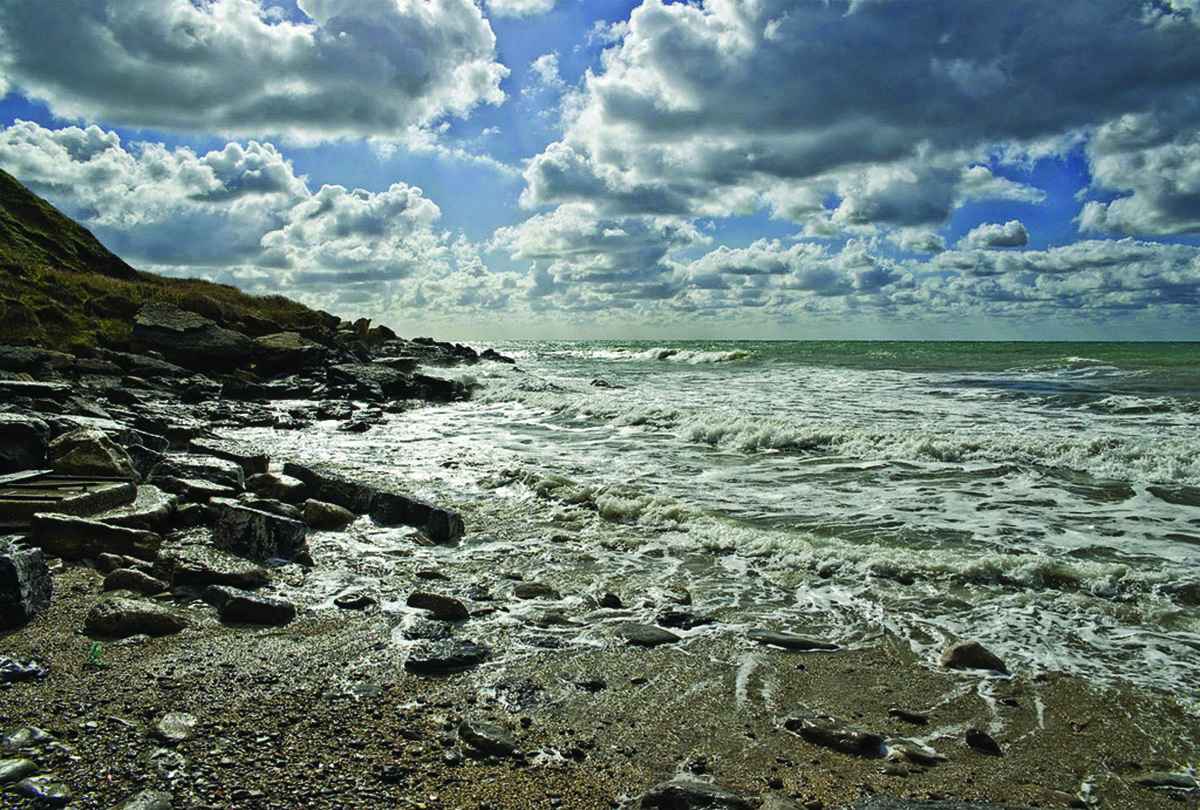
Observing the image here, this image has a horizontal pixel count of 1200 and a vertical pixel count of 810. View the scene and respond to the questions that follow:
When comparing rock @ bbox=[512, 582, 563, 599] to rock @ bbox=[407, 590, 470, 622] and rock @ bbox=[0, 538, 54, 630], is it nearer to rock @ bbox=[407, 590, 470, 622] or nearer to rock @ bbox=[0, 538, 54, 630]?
rock @ bbox=[407, 590, 470, 622]

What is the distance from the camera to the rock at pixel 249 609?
4297 millimetres

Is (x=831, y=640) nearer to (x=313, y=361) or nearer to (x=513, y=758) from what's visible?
(x=513, y=758)

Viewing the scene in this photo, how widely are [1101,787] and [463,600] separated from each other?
155 inches

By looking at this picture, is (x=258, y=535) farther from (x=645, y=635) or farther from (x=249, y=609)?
(x=645, y=635)

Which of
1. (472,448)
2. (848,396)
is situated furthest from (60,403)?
(848,396)

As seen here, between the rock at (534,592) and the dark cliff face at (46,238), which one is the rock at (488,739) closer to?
the rock at (534,592)

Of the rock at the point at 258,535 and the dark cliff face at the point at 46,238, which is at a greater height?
the dark cliff face at the point at 46,238

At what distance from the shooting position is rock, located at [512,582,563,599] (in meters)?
5.12

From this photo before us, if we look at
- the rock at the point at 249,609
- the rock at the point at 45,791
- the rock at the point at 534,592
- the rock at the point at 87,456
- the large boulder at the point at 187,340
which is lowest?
the rock at the point at 534,592

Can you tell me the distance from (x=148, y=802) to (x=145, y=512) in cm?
418

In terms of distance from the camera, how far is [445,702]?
3436 mm

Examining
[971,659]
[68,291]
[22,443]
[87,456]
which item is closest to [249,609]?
[87,456]

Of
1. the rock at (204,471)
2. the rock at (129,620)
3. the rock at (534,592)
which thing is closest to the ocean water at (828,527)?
the rock at (534,592)

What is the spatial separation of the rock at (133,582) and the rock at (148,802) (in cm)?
259
